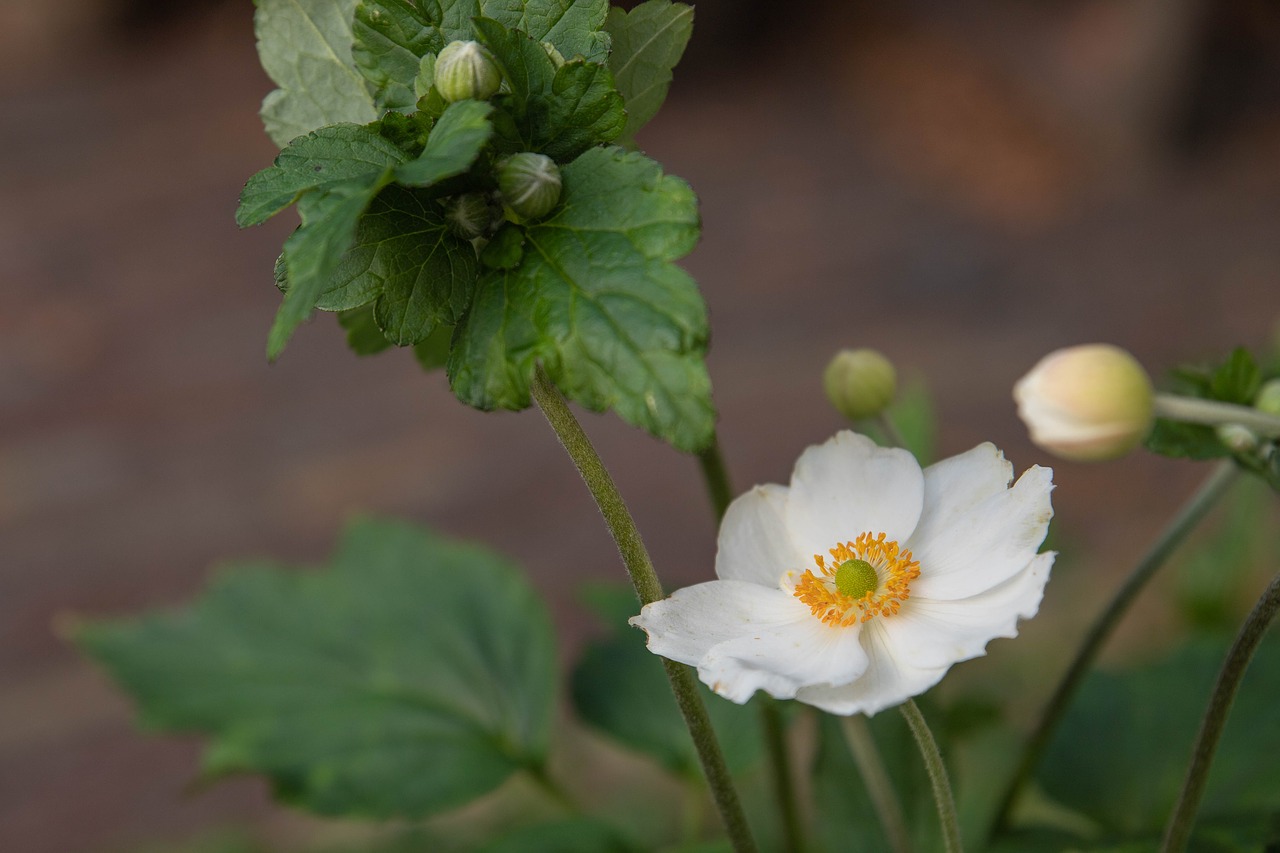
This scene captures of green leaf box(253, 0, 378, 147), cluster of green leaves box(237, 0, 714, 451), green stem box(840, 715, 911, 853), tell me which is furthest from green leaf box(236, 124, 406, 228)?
green stem box(840, 715, 911, 853)

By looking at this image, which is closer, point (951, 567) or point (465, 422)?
point (951, 567)

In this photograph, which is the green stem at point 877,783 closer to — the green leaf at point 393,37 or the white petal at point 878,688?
the white petal at point 878,688

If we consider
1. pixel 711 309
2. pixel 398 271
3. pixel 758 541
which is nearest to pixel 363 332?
pixel 398 271

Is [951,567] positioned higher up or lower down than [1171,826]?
higher up

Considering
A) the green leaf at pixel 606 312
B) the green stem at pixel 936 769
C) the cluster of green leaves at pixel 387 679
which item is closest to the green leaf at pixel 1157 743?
the cluster of green leaves at pixel 387 679

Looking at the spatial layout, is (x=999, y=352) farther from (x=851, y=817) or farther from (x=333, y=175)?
(x=333, y=175)

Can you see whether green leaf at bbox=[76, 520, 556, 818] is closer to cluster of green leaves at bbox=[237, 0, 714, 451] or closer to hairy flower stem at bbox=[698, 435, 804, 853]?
hairy flower stem at bbox=[698, 435, 804, 853]

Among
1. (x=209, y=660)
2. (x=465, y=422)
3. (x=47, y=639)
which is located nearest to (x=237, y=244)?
(x=465, y=422)
